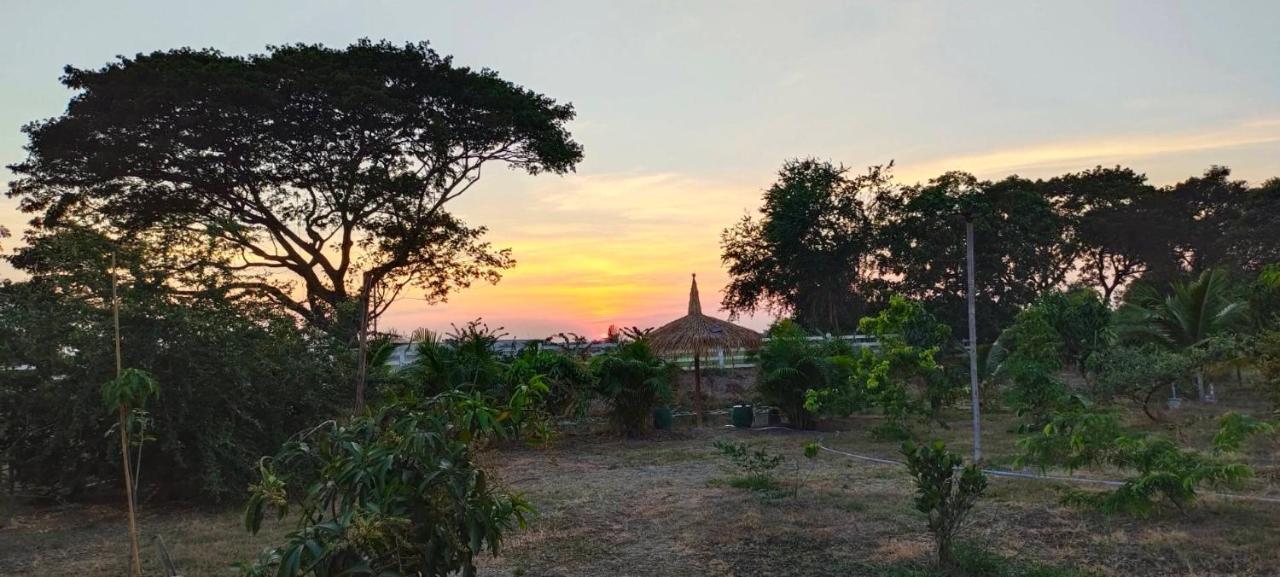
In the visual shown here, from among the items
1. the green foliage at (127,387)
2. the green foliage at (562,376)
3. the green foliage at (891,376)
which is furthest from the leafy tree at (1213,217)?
the green foliage at (127,387)

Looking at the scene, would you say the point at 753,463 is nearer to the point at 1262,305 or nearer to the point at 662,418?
the point at 662,418

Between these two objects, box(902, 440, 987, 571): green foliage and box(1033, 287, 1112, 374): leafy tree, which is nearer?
box(902, 440, 987, 571): green foliage

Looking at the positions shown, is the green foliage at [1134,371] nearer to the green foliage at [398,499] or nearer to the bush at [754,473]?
the bush at [754,473]

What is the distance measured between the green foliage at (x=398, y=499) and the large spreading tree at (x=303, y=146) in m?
13.2

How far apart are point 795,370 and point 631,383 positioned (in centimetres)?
286

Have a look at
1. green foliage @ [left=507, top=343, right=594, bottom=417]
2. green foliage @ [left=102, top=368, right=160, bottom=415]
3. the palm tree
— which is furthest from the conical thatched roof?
green foliage @ [left=102, top=368, right=160, bottom=415]

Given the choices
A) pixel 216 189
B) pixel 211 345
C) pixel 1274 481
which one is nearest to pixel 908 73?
pixel 1274 481

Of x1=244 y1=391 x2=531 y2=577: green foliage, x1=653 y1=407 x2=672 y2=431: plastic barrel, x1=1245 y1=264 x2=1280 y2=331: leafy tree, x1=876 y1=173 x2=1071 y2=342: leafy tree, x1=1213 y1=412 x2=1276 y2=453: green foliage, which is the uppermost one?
x1=876 y1=173 x2=1071 y2=342: leafy tree

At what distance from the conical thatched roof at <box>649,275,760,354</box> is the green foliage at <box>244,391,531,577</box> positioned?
11.3 meters

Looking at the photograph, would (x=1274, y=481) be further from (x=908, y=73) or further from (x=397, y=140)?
(x=397, y=140)

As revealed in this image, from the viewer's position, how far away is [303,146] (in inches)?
732

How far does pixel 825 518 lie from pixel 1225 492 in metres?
3.58

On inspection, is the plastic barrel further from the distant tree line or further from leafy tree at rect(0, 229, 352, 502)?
the distant tree line

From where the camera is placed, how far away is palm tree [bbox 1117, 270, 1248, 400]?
14609mm
